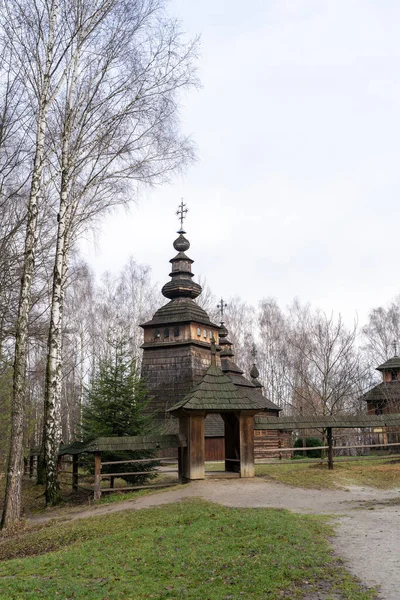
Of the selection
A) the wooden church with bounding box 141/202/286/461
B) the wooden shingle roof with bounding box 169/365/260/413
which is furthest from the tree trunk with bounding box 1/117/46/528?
the wooden church with bounding box 141/202/286/461

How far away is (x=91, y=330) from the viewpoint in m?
39.3

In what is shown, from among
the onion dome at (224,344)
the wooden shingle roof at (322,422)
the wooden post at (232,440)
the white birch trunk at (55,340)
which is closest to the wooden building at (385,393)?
the onion dome at (224,344)

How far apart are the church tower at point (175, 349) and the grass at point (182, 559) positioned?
17694 mm

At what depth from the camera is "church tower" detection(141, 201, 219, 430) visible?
29.1 metres

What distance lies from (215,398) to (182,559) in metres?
7.71

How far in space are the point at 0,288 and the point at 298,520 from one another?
455 inches

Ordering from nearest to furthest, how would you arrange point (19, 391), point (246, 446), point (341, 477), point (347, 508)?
1. point (347, 508)
2. point (19, 391)
3. point (246, 446)
4. point (341, 477)

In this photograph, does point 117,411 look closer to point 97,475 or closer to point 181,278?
point 97,475

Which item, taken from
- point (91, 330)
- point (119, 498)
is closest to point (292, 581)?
point (119, 498)

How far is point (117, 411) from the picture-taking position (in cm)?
1652

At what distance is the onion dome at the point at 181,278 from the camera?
32906 millimetres

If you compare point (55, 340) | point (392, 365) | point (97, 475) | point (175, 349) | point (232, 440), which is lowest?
point (97, 475)

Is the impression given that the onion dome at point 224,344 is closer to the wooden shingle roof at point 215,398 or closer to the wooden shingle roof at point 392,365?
the wooden shingle roof at point 392,365

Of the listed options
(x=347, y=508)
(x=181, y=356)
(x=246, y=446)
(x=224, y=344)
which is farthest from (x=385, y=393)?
(x=347, y=508)
